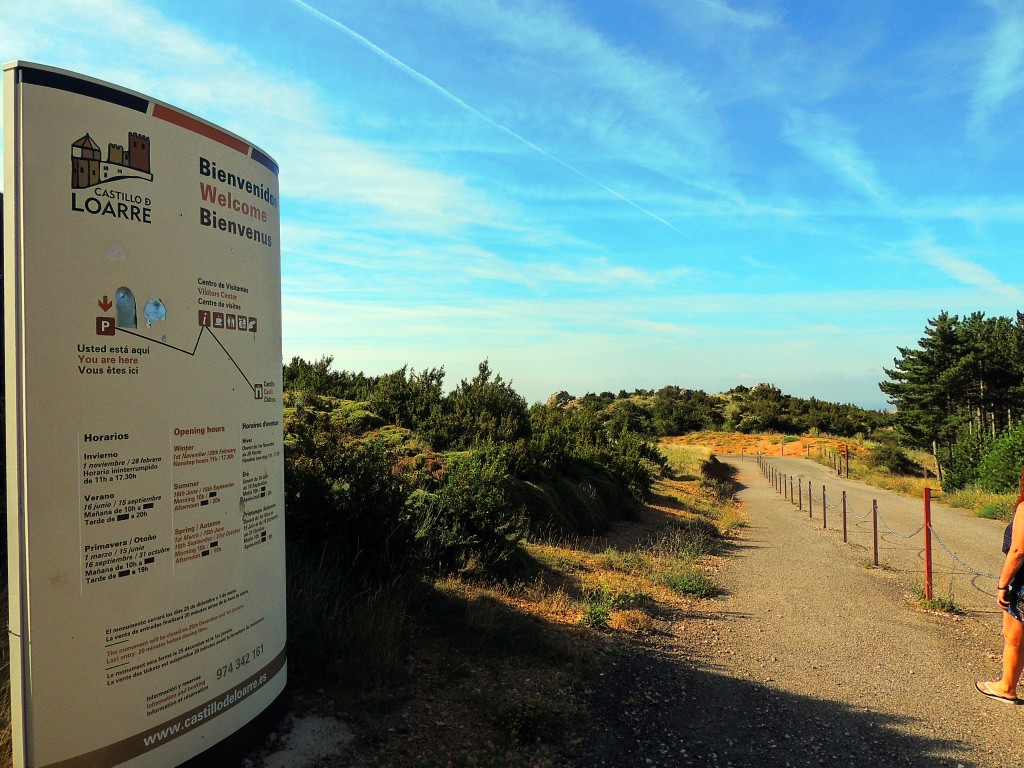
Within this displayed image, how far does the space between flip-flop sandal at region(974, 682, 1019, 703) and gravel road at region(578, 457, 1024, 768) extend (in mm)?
86

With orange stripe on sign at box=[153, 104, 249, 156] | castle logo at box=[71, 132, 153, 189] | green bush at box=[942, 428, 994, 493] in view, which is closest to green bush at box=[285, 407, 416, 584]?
orange stripe on sign at box=[153, 104, 249, 156]

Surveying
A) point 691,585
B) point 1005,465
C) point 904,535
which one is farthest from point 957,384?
point 691,585

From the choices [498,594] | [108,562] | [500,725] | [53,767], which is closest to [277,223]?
[108,562]

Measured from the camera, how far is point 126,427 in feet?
10.2

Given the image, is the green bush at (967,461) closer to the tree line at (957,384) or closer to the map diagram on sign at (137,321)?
the tree line at (957,384)

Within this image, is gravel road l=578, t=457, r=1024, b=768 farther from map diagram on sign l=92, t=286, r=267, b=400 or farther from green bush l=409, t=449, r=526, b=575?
map diagram on sign l=92, t=286, r=267, b=400

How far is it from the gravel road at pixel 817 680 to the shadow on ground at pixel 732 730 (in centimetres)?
1

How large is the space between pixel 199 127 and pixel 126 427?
1732 millimetres

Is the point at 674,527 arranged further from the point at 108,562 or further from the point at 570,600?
the point at 108,562

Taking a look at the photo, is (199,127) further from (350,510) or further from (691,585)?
(691,585)

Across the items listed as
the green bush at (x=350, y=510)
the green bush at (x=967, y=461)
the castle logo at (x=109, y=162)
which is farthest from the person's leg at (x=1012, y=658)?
the green bush at (x=967, y=461)

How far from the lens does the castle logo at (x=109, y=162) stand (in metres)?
Answer: 3.00

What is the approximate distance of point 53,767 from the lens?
9.61 feet

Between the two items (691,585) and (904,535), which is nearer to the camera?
(691,585)
